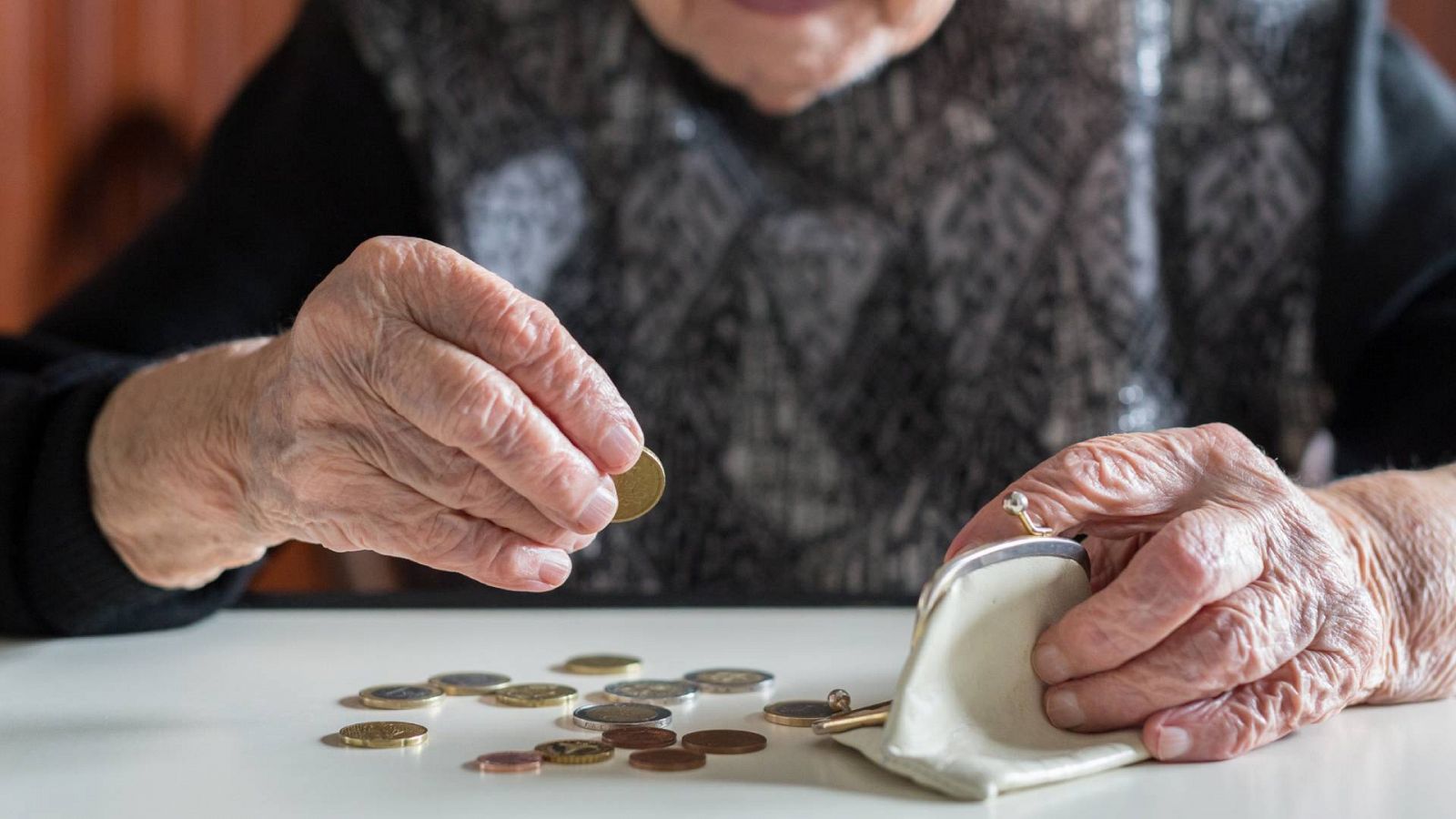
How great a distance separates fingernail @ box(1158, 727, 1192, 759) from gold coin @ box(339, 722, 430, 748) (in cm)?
37

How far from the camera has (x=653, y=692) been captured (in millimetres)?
806

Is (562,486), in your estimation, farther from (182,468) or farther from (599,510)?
(182,468)

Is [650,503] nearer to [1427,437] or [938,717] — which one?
[938,717]

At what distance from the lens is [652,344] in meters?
1.50

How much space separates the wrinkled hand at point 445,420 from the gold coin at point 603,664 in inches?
6.0

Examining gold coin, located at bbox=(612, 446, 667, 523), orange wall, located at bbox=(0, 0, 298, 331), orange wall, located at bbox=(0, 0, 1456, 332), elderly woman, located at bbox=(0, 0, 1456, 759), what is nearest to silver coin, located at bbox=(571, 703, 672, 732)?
gold coin, located at bbox=(612, 446, 667, 523)

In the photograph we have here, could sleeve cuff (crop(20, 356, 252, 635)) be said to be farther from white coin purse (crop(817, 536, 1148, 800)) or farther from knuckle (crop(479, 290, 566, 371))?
white coin purse (crop(817, 536, 1148, 800))

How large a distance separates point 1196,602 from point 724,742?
0.80 ft

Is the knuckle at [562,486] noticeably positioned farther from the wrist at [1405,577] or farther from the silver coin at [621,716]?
the wrist at [1405,577]

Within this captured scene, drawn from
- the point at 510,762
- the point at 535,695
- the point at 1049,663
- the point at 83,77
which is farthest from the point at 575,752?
the point at 83,77

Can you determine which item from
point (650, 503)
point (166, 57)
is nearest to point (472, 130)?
point (166, 57)

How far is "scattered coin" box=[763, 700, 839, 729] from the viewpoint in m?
0.73

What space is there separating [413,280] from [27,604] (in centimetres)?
49

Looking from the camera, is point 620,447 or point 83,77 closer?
point 620,447
